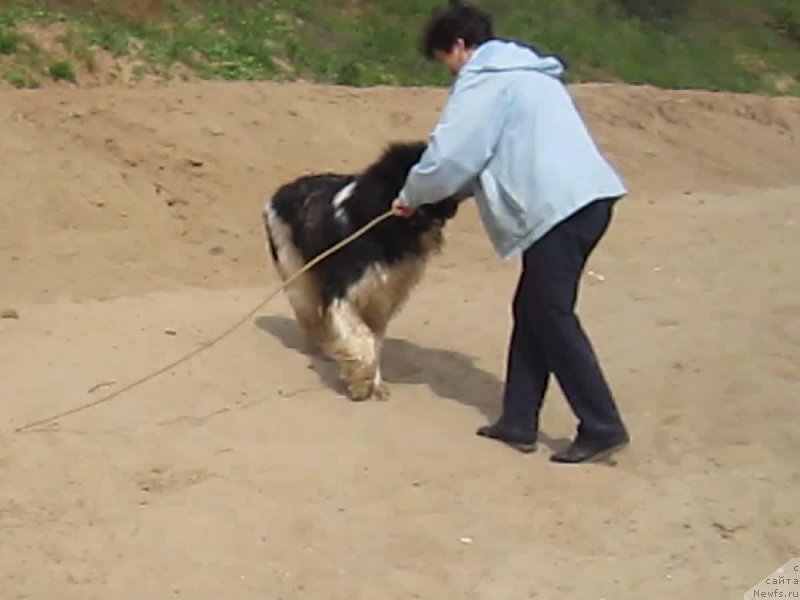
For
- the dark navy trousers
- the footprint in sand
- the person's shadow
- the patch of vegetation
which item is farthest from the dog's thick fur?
the patch of vegetation

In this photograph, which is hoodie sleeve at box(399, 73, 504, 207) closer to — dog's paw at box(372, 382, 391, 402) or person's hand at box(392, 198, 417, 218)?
person's hand at box(392, 198, 417, 218)

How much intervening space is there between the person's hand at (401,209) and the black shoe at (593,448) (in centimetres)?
132

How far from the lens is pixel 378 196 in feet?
24.5

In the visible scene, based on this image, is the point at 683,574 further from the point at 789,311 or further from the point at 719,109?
the point at 719,109

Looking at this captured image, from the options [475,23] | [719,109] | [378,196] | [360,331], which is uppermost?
[475,23]

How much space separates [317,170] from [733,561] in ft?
24.2

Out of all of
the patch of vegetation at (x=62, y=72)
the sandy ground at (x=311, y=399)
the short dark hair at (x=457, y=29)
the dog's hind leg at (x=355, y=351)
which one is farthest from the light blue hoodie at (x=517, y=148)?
the patch of vegetation at (x=62, y=72)

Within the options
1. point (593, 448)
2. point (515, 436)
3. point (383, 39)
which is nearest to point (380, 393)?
point (515, 436)

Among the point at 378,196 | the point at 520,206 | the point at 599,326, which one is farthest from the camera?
the point at 599,326

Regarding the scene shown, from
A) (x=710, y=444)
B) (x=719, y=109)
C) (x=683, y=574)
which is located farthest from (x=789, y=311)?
(x=719, y=109)

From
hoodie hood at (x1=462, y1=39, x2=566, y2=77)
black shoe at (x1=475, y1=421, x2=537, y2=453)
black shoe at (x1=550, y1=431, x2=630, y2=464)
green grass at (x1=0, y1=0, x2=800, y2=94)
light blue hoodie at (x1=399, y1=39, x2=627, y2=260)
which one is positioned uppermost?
hoodie hood at (x1=462, y1=39, x2=566, y2=77)

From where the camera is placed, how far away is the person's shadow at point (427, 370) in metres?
7.70

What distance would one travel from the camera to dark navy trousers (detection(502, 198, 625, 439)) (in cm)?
633

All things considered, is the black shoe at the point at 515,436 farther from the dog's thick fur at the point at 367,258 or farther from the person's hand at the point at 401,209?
the person's hand at the point at 401,209
